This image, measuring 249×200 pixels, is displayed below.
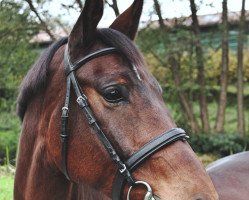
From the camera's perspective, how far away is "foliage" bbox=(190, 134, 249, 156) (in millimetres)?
11971

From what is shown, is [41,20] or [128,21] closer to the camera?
[128,21]

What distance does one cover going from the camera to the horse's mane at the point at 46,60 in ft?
6.75

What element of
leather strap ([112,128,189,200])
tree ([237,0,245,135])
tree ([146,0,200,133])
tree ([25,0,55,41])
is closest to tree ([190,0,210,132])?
tree ([146,0,200,133])

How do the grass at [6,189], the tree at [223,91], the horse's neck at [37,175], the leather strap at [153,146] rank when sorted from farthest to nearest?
1. the tree at [223,91]
2. the grass at [6,189]
3. the horse's neck at [37,175]
4. the leather strap at [153,146]

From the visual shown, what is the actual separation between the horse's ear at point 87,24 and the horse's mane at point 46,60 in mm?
53

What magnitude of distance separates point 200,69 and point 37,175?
10830 millimetres

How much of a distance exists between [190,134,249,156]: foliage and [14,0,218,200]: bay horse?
993cm

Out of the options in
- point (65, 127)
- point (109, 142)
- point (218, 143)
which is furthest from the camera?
point (218, 143)

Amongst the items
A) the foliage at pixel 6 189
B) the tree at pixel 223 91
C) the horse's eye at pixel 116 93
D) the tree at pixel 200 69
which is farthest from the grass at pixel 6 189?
the tree at pixel 223 91

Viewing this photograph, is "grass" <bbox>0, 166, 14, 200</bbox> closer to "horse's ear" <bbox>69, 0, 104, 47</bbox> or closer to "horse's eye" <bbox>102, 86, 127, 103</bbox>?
"horse's ear" <bbox>69, 0, 104, 47</bbox>

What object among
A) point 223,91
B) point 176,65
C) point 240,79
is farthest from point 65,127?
point 240,79

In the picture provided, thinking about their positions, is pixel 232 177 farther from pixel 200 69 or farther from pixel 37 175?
pixel 200 69

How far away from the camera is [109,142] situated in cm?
193

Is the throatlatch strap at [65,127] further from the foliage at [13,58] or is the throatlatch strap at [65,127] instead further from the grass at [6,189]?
the foliage at [13,58]
